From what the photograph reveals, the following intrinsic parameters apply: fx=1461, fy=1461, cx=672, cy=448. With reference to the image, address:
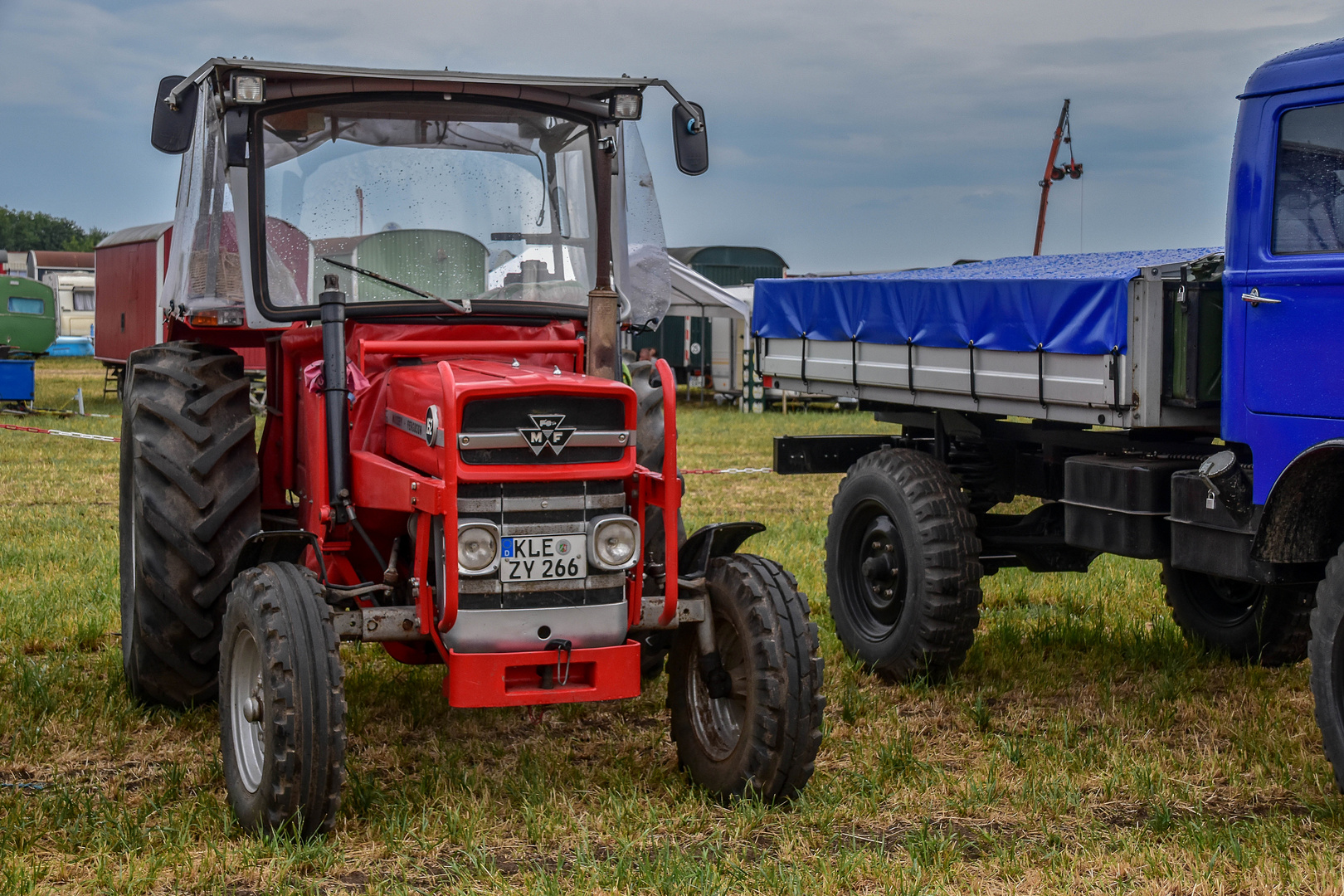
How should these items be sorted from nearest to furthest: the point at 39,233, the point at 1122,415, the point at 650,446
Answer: the point at 650,446, the point at 1122,415, the point at 39,233

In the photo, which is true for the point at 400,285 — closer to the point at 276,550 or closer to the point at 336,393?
the point at 336,393

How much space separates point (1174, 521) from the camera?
5.38 meters

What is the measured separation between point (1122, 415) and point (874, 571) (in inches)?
69.3

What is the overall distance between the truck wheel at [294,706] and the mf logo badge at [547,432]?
2.49ft

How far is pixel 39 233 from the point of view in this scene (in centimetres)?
10869

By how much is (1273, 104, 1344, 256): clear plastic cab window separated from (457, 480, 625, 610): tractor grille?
253cm

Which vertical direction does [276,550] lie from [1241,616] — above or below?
above

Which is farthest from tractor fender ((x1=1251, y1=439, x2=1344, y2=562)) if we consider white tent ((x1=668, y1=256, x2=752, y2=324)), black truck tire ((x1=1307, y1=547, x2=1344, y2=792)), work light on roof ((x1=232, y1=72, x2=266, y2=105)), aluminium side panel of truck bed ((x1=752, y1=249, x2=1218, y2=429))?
white tent ((x1=668, y1=256, x2=752, y2=324))

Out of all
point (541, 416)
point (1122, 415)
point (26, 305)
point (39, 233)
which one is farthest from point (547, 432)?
point (39, 233)

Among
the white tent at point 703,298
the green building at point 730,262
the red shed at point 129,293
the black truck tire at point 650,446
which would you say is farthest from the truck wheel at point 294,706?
the green building at point 730,262

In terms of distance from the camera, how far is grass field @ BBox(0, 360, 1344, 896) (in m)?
4.07

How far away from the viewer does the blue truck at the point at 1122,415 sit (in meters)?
4.93

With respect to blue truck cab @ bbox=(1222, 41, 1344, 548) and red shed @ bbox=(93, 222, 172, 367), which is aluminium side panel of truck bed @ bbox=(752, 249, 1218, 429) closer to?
blue truck cab @ bbox=(1222, 41, 1344, 548)

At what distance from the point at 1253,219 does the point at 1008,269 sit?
2.08 metres
